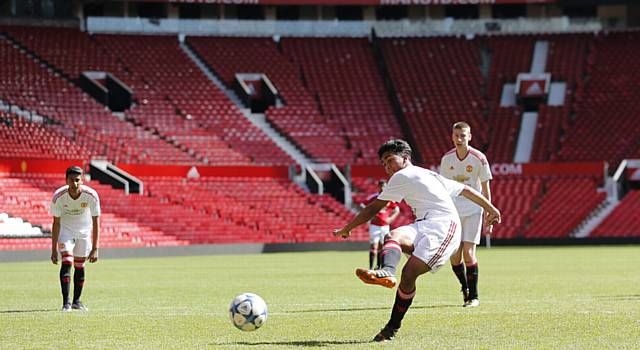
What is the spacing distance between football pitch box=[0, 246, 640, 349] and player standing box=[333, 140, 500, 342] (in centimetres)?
48

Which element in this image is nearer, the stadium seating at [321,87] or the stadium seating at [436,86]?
the stadium seating at [321,87]

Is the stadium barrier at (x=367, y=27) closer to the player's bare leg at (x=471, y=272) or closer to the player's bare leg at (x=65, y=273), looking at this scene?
the player's bare leg at (x=65, y=273)

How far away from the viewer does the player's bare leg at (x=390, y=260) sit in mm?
10617

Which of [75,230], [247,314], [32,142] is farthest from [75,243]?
[32,142]

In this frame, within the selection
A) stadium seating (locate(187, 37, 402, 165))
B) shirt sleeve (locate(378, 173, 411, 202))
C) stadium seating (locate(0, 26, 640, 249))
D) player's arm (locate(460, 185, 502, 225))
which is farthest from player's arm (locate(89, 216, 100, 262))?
stadium seating (locate(187, 37, 402, 165))

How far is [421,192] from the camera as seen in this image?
1156 cm

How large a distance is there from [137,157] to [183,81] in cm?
Result: 895

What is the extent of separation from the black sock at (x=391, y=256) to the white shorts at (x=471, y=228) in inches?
194

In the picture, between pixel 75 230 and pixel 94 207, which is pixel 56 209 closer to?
pixel 75 230

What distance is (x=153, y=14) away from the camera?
203 ft

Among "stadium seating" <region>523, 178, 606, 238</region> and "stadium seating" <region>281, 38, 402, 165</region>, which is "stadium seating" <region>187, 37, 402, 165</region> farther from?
"stadium seating" <region>523, 178, 606, 238</region>

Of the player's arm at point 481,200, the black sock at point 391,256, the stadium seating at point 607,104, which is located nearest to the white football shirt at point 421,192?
the player's arm at point 481,200

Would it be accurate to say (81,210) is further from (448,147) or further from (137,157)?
(448,147)

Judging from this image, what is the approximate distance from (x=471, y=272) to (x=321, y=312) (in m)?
2.31
